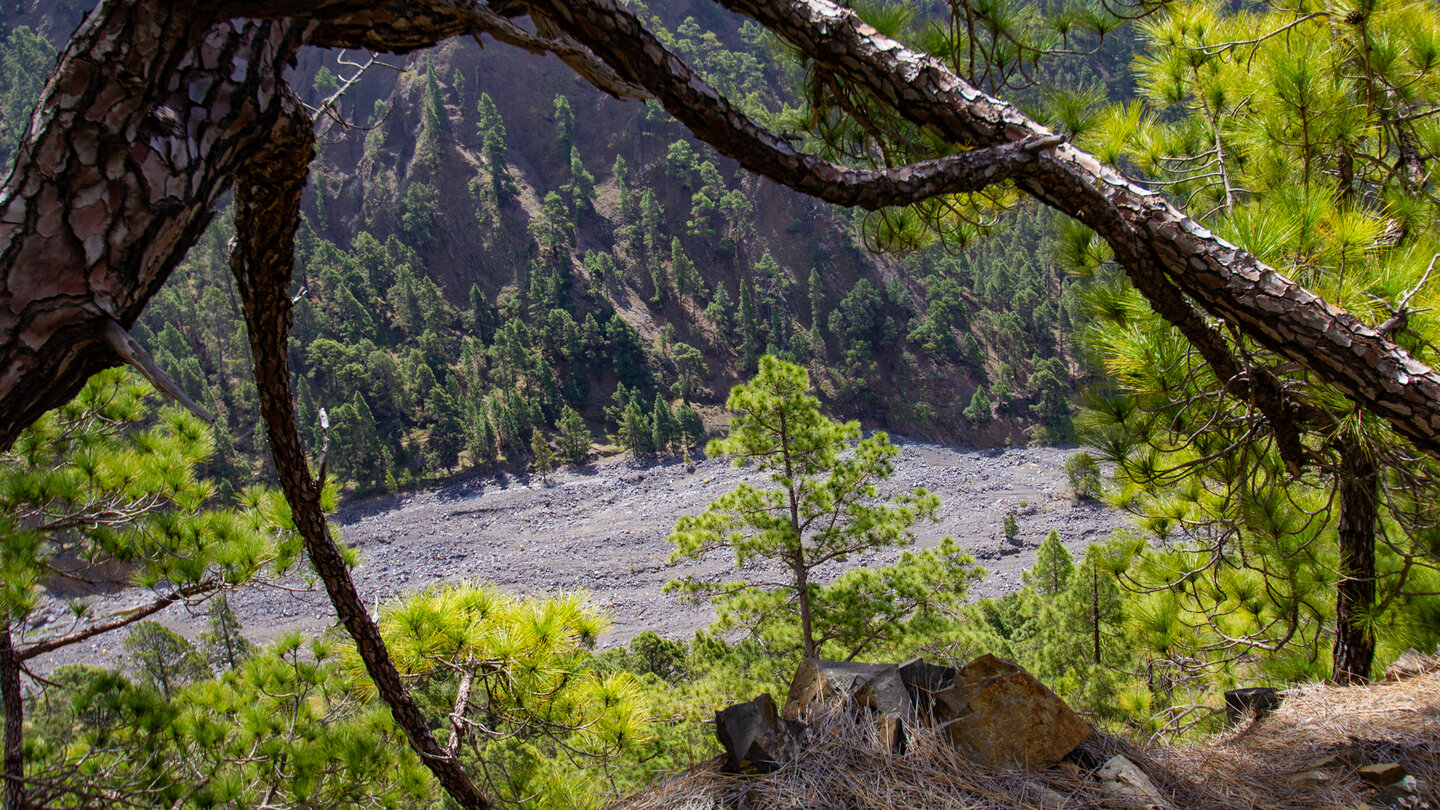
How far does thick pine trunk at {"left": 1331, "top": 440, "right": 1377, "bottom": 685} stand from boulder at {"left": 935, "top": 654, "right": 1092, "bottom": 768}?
1.26 m

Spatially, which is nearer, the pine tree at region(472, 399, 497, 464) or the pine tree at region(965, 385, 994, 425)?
the pine tree at region(472, 399, 497, 464)

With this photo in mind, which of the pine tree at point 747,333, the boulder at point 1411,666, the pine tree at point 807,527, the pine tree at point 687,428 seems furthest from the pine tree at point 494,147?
the boulder at point 1411,666

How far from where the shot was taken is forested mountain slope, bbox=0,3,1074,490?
38031 mm

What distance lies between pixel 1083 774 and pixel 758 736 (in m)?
0.84

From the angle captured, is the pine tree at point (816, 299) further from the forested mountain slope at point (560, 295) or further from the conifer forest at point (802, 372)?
the conifer forest at point (802, 372)

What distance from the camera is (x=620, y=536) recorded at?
2839 cm

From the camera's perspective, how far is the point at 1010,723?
1.93m

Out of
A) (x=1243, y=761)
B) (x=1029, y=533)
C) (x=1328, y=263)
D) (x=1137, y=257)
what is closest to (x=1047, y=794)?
(x=1243, y=761)

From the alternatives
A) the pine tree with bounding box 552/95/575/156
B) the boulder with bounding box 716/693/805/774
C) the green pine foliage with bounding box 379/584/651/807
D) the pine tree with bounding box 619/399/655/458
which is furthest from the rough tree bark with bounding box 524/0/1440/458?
the pine tree with bounding box 552/95/575/156

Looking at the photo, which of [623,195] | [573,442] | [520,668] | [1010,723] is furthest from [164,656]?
[623,195]

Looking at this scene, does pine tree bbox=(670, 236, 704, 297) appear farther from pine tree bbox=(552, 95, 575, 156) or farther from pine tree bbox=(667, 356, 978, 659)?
pine tree bbox=(667, 356, 978, 659)

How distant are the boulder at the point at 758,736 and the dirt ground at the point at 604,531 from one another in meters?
19.2

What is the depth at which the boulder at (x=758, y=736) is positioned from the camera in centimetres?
192

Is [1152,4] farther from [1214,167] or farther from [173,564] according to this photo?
[173,564]
